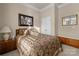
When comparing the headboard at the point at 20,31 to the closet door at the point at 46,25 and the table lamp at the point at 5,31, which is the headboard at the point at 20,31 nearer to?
→ the table lamp at the point at 5,31

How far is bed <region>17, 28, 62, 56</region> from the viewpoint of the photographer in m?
1.46

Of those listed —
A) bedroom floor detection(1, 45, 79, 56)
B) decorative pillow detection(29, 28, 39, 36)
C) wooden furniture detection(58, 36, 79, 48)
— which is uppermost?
decorative pillow detection(29, 28, 39, 36)

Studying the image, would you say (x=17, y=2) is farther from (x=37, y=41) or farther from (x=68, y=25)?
(x=68, y=25)

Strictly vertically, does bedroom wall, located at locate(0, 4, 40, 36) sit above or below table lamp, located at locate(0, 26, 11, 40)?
above

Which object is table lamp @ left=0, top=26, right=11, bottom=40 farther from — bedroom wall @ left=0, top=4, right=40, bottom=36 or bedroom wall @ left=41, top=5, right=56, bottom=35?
bedroom wall @ left=41, top=5, right=56, bottom=35

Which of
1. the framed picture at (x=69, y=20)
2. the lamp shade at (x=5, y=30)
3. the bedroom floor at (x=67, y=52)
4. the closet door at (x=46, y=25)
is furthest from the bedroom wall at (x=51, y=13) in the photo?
the lamp shade at (x=5, y=30)

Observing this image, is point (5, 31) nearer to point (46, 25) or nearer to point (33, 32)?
point (33, 32)

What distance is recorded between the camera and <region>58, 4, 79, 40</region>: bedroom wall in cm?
147

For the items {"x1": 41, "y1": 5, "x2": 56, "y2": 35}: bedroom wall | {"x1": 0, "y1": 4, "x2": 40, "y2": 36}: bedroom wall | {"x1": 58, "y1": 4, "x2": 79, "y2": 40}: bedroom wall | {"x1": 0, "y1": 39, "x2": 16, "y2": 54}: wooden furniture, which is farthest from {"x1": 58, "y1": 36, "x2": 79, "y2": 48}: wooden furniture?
{"x1": 0, "y1": 39, "x2": 16, "y2": 54}: wooden furniture

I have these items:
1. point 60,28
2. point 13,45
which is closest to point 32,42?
point 13,45

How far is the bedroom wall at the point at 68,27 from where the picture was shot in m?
1.47

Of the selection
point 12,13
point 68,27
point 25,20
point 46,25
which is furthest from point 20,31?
point 68,27

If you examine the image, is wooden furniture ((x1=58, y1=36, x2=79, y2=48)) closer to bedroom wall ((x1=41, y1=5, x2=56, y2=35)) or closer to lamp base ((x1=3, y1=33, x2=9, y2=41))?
Result: bedroom wall ((x1=41, y1=5, x2=56, y2=35))

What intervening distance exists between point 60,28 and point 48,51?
0.38m
